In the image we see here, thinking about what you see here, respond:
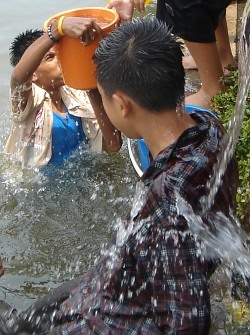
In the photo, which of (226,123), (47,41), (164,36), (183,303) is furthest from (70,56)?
(183,303)

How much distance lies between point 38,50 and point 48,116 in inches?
26.9

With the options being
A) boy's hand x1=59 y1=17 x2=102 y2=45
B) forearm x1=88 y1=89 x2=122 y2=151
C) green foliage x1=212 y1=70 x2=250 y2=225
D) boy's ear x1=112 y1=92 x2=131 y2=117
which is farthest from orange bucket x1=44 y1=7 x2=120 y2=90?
boy's ear x1=112 y1=92 x2=131 y2=117

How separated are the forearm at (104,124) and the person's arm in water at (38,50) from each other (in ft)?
1.24

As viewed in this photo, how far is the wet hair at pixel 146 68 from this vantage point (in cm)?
241

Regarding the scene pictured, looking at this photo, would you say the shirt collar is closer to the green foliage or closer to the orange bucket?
the green foliage

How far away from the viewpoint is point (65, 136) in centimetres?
449

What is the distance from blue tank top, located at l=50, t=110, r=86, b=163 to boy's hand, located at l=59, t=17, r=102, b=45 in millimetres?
968

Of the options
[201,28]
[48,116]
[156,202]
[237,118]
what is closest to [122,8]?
[201,28]

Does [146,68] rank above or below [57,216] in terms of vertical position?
above

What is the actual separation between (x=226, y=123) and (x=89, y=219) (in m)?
1.16

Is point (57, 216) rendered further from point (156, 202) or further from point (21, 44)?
point (156, 202)

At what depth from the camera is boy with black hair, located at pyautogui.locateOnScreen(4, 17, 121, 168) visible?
4.14 meters

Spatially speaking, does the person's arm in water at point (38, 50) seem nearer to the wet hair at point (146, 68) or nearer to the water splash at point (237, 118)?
the water splash at point (237, 118)

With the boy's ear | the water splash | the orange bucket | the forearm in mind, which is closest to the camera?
the water splash
